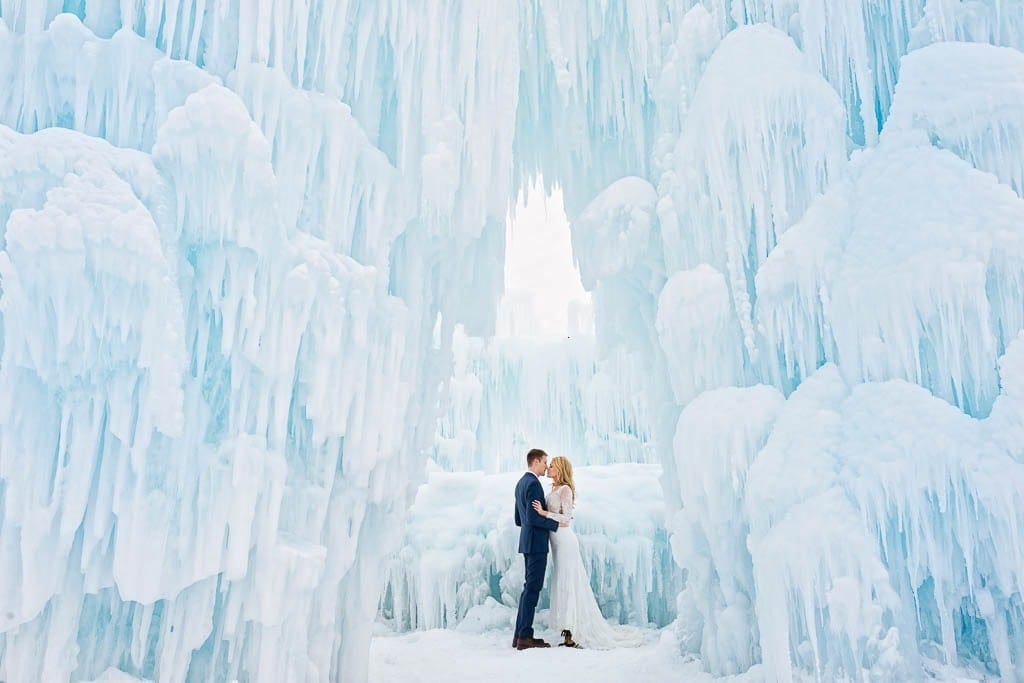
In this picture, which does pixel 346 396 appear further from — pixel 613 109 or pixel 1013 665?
pixel 1013 665

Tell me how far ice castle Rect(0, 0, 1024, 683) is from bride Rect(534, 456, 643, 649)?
44.7 inches

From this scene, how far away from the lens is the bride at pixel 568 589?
6918mm

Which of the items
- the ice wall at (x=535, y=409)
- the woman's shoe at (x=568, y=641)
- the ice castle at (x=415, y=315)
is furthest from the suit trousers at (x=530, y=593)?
the ice wall at (x=535, y=409)

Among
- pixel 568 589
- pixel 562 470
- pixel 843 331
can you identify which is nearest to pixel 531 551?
pixel 568 589

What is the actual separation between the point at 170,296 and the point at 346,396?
1.26 m

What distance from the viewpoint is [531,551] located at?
675 centimetres

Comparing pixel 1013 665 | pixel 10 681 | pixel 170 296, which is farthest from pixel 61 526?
pixel 1013 665

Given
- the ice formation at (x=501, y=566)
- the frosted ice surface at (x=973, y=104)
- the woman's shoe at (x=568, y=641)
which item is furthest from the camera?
the ice formation at (x=501, y=566)

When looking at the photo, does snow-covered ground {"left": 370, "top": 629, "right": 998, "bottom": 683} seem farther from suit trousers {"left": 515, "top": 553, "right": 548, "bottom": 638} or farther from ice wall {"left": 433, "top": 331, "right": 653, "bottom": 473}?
ice wall {"left": 433, "top": 331, "right": 653, "bottom": 473}

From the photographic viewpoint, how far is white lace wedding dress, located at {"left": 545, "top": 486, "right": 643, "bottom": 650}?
693 centimetres

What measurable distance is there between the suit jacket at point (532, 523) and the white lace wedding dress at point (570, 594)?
0.41 ft

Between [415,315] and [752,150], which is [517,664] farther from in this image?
[752,150]

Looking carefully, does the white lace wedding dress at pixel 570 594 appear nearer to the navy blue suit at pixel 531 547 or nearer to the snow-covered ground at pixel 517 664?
the navy blue suit at pixel 531 547

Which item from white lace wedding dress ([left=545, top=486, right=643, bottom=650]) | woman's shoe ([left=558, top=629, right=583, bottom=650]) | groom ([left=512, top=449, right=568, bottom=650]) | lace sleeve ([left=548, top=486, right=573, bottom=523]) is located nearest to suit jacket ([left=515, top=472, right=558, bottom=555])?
→ groom ([left=512, top=449, right=568, bottom=650])
